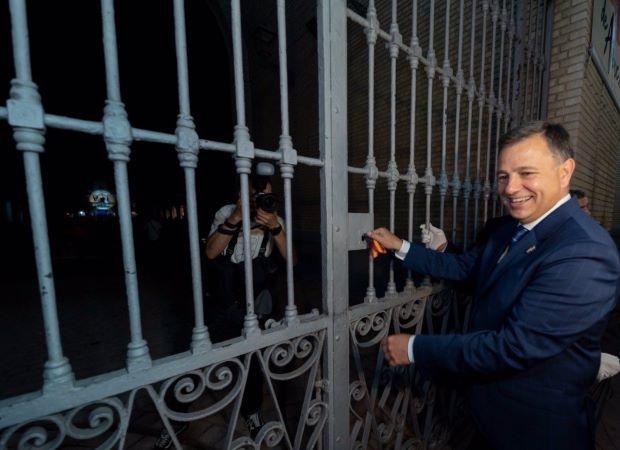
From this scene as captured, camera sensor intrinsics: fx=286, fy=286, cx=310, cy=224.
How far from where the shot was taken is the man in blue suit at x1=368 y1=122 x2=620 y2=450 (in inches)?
42.9

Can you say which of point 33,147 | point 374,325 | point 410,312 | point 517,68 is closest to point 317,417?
point 374,325

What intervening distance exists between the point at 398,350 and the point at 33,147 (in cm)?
→ 151

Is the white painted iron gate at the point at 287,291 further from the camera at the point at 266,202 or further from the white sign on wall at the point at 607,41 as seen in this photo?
the white sign on wall at the point at 607,41

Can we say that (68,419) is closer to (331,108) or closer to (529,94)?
(331,108)

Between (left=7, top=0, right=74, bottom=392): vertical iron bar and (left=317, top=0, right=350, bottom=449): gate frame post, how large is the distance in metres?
1.03

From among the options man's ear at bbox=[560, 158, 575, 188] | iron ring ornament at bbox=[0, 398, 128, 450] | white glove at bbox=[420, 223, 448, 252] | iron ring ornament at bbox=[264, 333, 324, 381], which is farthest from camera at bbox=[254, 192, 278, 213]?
man's ear at bbox=[560, 158, 575, 188]

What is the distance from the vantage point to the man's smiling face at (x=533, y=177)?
4.26 ft

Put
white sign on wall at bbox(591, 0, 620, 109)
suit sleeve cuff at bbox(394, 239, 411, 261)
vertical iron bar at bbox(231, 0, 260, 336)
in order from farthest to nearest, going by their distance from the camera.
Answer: white sign on wall at bbox(591, 0, 620, 109) → suit sleeve cuff at bbox(394, 239, 411, 261) → vertical iron bar at bbox(231, 0, 260, 336)

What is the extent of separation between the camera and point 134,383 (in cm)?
96

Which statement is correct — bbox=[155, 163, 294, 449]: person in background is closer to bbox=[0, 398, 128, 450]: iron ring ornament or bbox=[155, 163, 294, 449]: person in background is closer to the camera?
the camera

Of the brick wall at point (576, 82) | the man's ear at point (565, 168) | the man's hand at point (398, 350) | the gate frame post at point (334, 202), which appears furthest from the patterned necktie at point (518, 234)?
the brick wall at point (576, 82)

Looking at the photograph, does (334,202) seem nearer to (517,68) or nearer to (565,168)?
(565,168)

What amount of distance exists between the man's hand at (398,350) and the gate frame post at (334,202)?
254 mm

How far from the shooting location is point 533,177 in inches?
51.4
